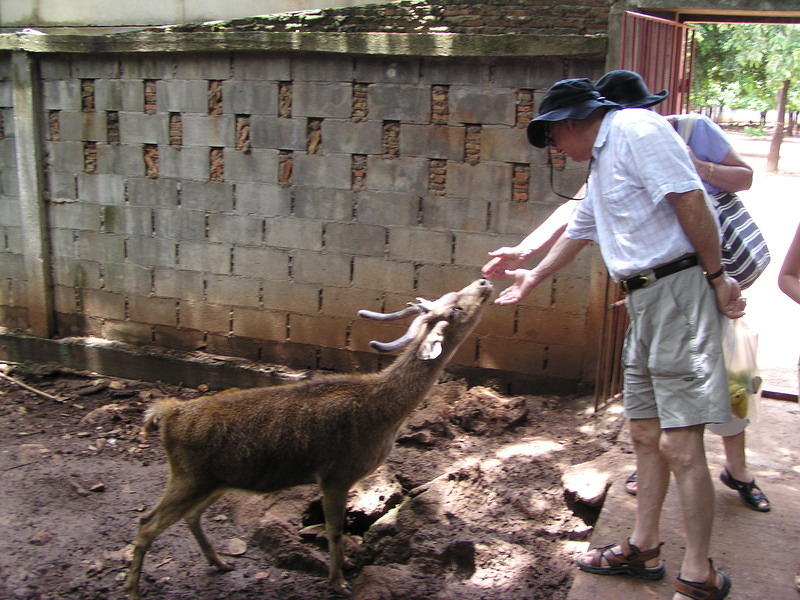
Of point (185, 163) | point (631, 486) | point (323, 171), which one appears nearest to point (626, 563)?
point (631, 486)

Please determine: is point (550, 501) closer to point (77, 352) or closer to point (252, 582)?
point (252, 582)

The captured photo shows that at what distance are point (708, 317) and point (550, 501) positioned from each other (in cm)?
220

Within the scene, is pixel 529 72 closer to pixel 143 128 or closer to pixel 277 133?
pixel 277 133

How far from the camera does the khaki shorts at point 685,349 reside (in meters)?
3.12

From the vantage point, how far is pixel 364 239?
6.94 meters

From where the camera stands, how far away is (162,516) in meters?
4.20

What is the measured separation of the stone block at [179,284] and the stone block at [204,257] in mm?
90

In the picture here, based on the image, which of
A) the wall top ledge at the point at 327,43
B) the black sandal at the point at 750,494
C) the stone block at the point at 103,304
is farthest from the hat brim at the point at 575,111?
the stone block at the point at 103,304

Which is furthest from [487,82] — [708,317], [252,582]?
[252,582]

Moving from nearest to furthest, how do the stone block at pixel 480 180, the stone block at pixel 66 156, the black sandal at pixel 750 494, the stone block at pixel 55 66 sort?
the black sandal at pixel 750 494 < the stone block at pixel 480 180 < the stone block at pixel 55 66 < the stone block at pixel 66 156

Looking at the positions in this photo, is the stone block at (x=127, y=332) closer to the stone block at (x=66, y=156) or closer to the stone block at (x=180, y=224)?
the stone block at (x=180, y=224)

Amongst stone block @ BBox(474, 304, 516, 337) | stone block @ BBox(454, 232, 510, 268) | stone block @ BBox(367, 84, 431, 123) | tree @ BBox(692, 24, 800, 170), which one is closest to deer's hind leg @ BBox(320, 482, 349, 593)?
stone block @ BBox(474, 304, 516, 337)

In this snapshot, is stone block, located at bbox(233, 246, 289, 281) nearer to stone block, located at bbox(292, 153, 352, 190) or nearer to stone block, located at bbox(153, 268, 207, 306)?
stone block, located at bbox(153, 268, 207, 306)

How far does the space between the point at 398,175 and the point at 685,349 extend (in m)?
3.96
